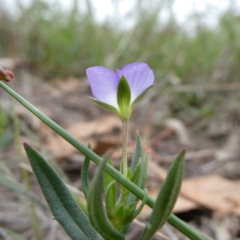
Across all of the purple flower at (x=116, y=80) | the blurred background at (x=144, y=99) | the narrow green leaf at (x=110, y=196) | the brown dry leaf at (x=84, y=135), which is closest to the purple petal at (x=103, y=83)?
the purple flower at (x=116, y=80)

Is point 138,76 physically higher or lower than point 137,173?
higher

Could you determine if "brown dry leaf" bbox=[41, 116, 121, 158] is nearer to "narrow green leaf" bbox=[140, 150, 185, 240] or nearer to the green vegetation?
the green vegetation

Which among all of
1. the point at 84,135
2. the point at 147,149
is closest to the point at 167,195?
the point at 147,149

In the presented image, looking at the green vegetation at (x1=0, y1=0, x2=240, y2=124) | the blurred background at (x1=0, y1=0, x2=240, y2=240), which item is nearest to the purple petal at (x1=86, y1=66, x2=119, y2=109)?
the blurred background at (x1=0, y1=0, x2=240, y2=240)

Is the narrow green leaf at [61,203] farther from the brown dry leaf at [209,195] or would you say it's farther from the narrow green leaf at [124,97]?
the brown dry leaf at [209,195]

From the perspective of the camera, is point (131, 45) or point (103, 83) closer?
point (103, 83)

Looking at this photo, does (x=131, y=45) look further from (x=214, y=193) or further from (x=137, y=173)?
(x=137, y=173)

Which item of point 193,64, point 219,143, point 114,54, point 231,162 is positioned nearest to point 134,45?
point 114,54
